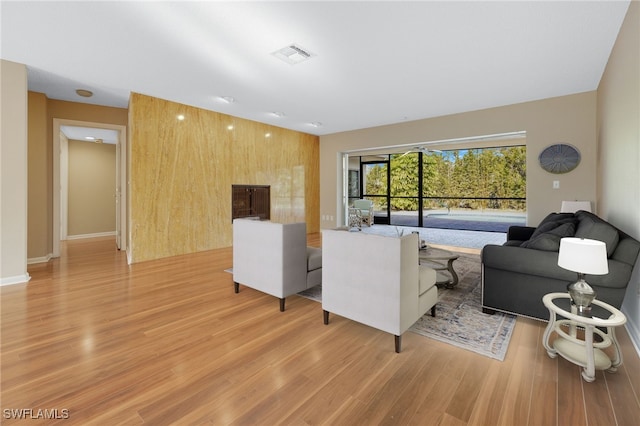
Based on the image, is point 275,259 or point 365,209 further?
point 365,209

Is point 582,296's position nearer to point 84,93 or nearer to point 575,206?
point 575,206

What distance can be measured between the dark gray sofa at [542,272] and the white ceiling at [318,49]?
1908 mm

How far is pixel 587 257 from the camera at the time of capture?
5.51 ft

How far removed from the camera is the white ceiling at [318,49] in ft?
8.12

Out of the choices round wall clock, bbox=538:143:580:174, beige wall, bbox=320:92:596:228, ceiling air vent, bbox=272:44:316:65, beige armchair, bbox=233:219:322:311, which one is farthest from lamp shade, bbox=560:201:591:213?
ceiling air vent, bbox=272:44:316:65

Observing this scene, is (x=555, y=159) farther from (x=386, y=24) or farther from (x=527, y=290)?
(x=386, y=24)

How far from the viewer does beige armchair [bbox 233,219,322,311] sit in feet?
9.04

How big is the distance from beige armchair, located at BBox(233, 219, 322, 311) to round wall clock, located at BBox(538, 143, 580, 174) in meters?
4.29

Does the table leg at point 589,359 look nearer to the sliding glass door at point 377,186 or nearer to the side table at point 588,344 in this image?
the side table at point 588,344

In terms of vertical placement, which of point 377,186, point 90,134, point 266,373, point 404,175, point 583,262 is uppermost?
point 90,134

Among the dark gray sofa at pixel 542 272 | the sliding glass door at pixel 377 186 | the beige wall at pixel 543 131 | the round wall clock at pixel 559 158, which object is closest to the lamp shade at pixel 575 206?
the beige wall at pixel 543 131

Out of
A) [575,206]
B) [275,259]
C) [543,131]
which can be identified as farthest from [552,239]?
[543,131]

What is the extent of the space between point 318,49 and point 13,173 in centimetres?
391

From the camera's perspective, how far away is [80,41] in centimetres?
299
